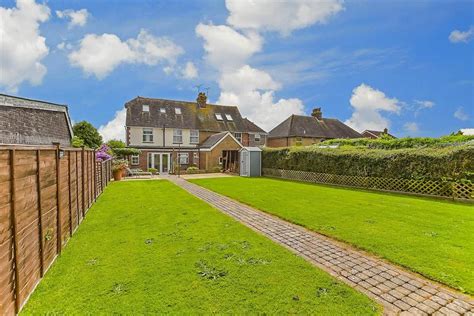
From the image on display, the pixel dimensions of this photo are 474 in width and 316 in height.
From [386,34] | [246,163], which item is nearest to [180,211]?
[386,34]

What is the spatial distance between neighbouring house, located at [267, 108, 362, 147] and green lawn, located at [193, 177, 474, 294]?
28464mm

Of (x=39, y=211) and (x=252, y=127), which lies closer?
(x=39, y=211)

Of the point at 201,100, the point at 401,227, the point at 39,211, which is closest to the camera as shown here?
the point at 39,211

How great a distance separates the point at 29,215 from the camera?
347 cm

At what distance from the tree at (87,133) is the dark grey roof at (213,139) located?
1352 cm

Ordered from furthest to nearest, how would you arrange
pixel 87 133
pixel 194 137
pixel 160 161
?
pixel 194 137 → pixel 87 133 → pixel 160 161

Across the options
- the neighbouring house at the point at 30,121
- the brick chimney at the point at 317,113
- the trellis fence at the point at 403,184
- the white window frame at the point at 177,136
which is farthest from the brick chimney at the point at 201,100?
the brick chimney at the point at 317,113

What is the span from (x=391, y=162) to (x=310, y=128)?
2718cm

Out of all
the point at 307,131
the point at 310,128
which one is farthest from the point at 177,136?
the point at 310,128

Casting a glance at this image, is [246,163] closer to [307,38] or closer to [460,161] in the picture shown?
[307,38]

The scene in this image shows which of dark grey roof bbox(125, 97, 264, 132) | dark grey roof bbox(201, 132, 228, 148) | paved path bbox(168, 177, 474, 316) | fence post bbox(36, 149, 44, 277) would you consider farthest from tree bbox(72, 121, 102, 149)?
paved path bbox(168, 177, 474, 316)

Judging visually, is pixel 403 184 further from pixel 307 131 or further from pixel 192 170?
pixel 307 131

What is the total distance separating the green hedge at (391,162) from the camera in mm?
12156

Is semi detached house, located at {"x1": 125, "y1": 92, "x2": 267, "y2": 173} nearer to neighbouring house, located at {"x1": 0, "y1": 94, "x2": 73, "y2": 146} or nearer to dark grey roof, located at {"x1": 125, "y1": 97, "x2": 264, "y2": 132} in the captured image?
dark grey roof, located at {"x1": 125, "y1": 97, "x2": 264, "y2": 132}
